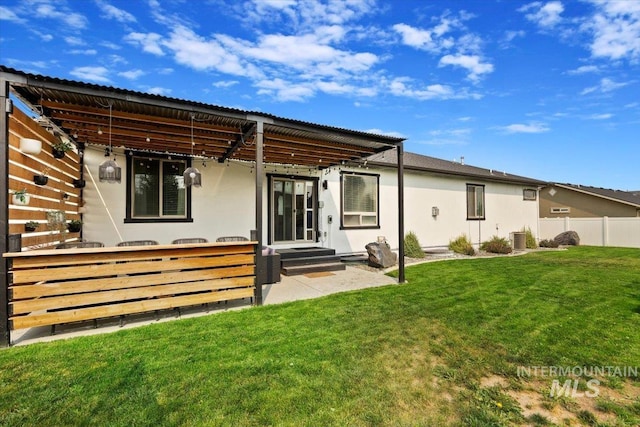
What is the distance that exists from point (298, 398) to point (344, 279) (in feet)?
14.4

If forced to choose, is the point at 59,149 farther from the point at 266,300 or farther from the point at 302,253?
the point at 302,253

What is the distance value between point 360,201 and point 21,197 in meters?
7.90

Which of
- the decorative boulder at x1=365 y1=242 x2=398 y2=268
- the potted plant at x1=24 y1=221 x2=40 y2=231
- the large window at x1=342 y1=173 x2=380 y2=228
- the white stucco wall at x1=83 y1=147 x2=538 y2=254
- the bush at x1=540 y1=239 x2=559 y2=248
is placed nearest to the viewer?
the potted plant at x1=24 y1=221 x2=40 y2=231

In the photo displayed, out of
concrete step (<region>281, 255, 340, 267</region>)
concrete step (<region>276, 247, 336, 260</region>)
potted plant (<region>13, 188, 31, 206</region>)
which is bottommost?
concrete step (<region>281, 255, 340, 267</region>)

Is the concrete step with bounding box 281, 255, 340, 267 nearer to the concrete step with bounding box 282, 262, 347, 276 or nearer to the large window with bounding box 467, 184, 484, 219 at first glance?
the concrete step with bounding box 282, 262, 347, 276

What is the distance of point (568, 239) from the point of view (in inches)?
571

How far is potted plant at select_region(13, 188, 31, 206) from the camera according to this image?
3.61m

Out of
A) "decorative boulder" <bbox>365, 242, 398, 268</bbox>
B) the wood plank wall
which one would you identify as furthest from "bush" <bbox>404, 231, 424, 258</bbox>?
the wood plank wall

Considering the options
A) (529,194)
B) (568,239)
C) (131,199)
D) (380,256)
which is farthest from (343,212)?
(568,239)

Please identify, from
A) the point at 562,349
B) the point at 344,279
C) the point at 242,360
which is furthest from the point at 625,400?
→ the point at 344,279

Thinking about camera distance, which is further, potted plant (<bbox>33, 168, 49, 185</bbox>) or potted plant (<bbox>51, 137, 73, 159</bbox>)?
potted plant (<bbox>51, 137, 73, 159</bbox>)

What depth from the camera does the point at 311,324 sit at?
3.73m

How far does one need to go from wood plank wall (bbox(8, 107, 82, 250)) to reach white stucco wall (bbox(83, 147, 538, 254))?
674mm

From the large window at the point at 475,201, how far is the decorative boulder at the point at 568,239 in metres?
5.63
